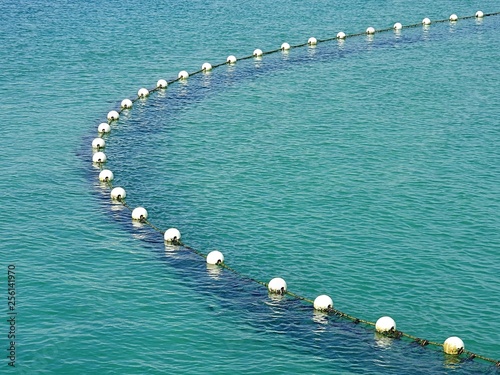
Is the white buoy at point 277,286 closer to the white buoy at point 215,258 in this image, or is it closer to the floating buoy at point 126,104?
the white buoy at point 215,258

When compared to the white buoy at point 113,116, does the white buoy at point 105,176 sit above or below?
below

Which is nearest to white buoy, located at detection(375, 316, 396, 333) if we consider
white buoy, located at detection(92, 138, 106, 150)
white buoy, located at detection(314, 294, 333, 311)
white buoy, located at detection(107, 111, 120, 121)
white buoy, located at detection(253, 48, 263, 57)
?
white buoy, located at detection(314, 294, 333, 311)

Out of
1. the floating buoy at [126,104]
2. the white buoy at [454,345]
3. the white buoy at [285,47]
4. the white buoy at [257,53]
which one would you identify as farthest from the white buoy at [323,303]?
the white buoy at [285,47]

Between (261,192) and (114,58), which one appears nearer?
(261,192)

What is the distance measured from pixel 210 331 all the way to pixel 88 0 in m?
80.1

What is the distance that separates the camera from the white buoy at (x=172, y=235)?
162ft

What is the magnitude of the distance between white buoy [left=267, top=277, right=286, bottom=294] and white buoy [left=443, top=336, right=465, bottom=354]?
28.0 feet

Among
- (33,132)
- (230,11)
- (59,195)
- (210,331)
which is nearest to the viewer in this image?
(210,331)

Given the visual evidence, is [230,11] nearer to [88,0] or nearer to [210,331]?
[88,0]

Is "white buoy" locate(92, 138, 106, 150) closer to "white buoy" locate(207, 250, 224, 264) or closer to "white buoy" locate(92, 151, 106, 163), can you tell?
"white buoy" locate(92, 151, 106, 163)

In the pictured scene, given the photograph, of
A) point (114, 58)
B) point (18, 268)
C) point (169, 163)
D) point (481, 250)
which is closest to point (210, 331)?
point (18, 268)

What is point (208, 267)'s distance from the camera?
46969 mm

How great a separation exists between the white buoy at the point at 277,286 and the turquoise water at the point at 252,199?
0.55 m

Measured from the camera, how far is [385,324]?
40438mm
